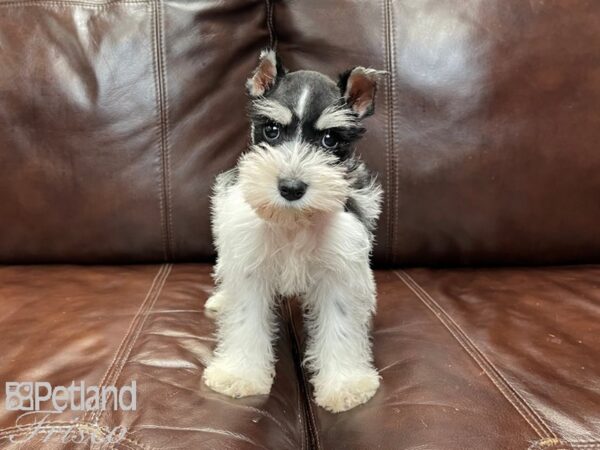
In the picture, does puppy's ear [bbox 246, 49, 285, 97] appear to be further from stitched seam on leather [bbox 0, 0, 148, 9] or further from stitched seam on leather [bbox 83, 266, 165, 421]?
stitched seam on leather [bbox 0, 0, 148, 9]

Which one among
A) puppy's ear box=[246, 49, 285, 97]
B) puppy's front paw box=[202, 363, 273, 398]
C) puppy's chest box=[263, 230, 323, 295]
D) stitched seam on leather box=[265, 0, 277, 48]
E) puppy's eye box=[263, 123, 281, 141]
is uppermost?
stitched seam on leather box=[265, 0, 277, 48]

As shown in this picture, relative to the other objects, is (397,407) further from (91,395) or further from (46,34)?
(46,34)

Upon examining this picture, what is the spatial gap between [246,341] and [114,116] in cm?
84

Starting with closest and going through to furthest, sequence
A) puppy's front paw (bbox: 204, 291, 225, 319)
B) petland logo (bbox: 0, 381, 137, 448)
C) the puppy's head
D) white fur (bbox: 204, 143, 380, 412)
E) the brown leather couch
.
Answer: petland logo (bbox: 0, 381, 137, 448)
the puppy's head
white fur (bbox: 204, 143, 380, 412)
puppy's front paw (bbox: 204, 291, 225, 319)
the brown leather couch

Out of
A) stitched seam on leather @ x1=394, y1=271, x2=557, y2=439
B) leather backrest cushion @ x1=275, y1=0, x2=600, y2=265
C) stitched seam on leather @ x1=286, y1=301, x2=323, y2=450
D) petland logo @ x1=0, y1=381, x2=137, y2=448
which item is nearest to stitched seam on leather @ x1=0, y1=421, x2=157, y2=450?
petland logo @ x1=0, y1=381, x2=137, y2=448

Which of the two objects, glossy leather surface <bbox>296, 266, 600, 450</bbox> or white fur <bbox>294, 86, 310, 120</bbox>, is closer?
glossy leather surface <bbox>296, 266, 600, 450</bbox>

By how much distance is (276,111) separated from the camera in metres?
1.11

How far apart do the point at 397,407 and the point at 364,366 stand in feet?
0.50

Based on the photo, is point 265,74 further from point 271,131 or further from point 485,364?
point 485,364

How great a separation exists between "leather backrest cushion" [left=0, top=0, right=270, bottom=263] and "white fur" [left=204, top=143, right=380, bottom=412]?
1.53ft

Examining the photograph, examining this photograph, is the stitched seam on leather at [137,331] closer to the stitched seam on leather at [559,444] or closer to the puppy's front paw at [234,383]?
the puppy's front paw at [234,383]

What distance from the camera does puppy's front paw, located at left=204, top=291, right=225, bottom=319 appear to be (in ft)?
4.64

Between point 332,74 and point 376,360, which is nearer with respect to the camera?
point 376,360

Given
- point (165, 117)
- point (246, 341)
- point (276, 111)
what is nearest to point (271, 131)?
point (276, 111)
